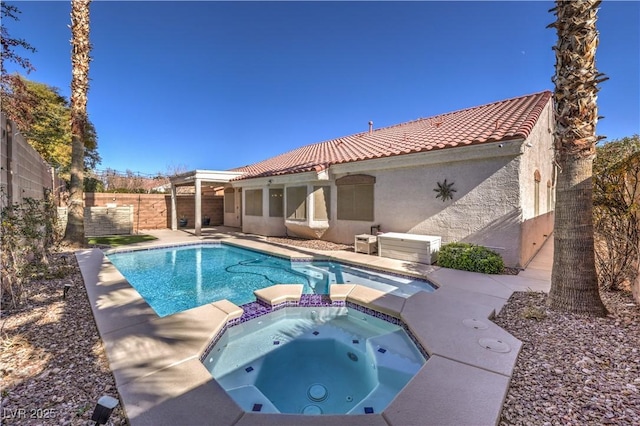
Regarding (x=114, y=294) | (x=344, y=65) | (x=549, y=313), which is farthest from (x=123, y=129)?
(x=549, y=313)

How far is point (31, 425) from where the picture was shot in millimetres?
2670

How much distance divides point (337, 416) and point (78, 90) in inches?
659

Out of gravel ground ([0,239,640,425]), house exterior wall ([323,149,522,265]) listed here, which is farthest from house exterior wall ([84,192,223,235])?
house exterior wall ([323,149,522,265])

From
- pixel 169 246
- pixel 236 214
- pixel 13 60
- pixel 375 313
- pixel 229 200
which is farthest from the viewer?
pixel 229 200

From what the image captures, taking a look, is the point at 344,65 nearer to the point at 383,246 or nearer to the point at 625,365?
the point at 383,246

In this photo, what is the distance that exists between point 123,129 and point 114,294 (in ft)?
114

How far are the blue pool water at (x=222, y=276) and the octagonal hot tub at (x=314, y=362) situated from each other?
1972 mm

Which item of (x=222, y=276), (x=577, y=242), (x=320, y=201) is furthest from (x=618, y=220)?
(x=222, y=276)

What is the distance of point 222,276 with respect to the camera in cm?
1001

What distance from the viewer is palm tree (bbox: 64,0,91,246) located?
479 inches

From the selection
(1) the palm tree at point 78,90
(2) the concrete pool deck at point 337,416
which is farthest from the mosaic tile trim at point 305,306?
(1) the palm tree at point 78,90

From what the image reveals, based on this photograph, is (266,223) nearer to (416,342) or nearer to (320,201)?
(320,201)

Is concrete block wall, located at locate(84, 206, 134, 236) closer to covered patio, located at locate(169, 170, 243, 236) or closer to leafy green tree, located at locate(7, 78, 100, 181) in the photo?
covered patio, located at locate(169, 170, 243, 236)

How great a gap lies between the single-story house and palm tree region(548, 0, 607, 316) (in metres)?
3.61
